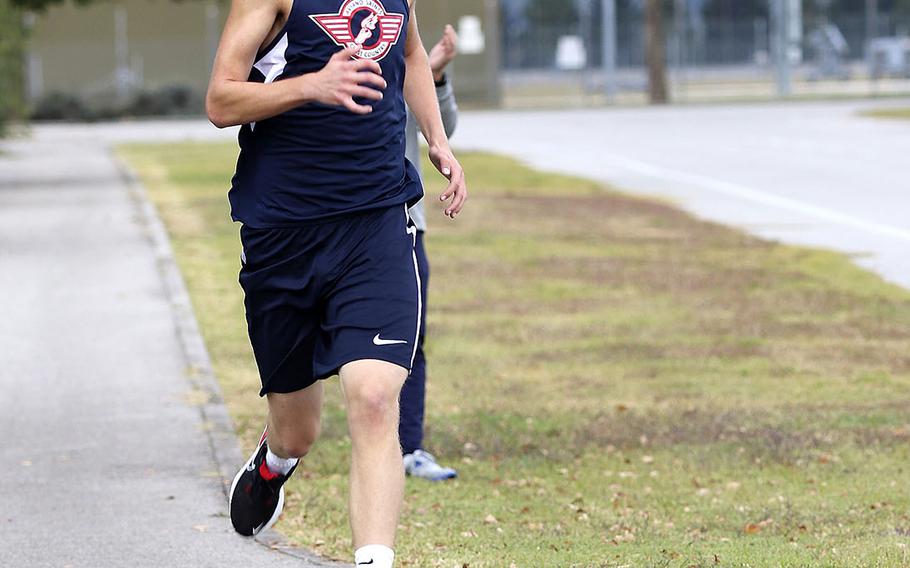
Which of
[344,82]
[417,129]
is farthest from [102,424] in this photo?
[344,82]

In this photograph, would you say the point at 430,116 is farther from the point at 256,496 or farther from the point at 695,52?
the point at 695,52

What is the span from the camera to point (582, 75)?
202ft

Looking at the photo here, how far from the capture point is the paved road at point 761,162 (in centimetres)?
1689

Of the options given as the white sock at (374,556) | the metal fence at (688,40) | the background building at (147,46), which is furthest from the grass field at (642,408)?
the metal fence at (688,40)

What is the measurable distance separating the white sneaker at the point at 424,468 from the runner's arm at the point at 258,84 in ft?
8.77

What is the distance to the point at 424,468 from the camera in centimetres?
716

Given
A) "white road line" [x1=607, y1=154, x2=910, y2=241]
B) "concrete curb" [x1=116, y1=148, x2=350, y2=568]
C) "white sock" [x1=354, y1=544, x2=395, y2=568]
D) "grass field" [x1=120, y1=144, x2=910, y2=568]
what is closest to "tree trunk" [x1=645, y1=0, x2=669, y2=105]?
"white road line" [x1=607, y1=154, x2=910, y2=241]

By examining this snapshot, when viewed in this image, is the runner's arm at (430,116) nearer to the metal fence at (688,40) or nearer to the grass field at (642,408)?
→ the grass field at (642,408)

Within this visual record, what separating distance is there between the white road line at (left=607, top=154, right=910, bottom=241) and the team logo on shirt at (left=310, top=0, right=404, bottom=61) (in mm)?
11480

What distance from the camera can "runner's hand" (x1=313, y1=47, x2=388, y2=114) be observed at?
14.8 ft

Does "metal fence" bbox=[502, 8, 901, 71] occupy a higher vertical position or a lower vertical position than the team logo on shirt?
lower

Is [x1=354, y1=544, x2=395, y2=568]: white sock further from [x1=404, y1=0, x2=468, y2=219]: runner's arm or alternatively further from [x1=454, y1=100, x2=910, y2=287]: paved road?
[x1=454, y1=100, x2=910, y2=287]: paved road

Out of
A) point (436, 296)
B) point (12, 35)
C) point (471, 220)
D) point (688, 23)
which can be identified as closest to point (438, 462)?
point (436, 296)

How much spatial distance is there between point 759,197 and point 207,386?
40.0 feet
